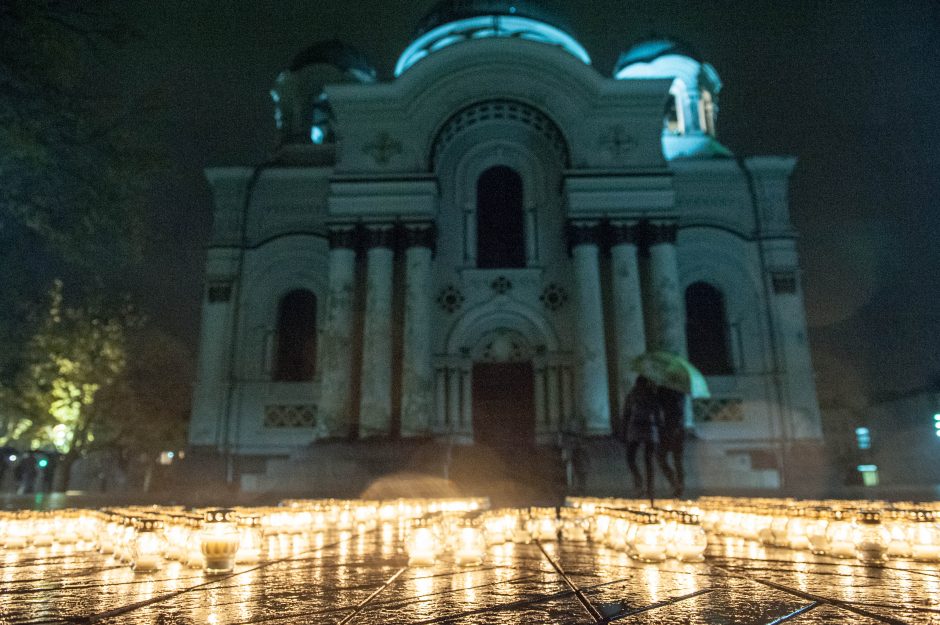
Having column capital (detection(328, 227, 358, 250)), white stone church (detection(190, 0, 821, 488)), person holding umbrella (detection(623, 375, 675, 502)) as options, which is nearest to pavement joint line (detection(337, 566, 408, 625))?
person holding umbrella (detection(623, 375, 675, 502))

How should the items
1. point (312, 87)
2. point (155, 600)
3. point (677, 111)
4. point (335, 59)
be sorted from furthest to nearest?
point (335, 59) < point (312, 87) < point (677, 111) < point (155, 600)

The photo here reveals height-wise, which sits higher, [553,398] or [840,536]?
[553,398]

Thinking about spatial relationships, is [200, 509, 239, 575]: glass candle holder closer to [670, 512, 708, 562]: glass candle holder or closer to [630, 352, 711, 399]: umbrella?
[670, 512, 708, 562]: glass candle holder

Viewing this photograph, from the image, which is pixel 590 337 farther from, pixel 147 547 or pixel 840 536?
pixel 147 547

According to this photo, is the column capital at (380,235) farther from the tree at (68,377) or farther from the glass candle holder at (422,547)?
the glass candle holder at (422,547)

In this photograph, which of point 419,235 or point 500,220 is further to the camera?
point 500,220

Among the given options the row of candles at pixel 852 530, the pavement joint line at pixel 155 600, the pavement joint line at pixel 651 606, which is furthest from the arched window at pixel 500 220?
the pavement joint line at pixel 651 606

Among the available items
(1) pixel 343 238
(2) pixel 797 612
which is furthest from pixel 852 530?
(1) pixel 343 238

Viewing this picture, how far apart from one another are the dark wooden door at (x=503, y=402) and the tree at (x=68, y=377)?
40.3 feet

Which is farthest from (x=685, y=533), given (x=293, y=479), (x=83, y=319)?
(x=83, y=319)

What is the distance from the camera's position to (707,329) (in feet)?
57.6

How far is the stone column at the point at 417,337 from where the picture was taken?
14.7 metres

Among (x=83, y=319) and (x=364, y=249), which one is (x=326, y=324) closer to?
(x=364, y=249)

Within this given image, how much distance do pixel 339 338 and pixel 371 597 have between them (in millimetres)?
13359
